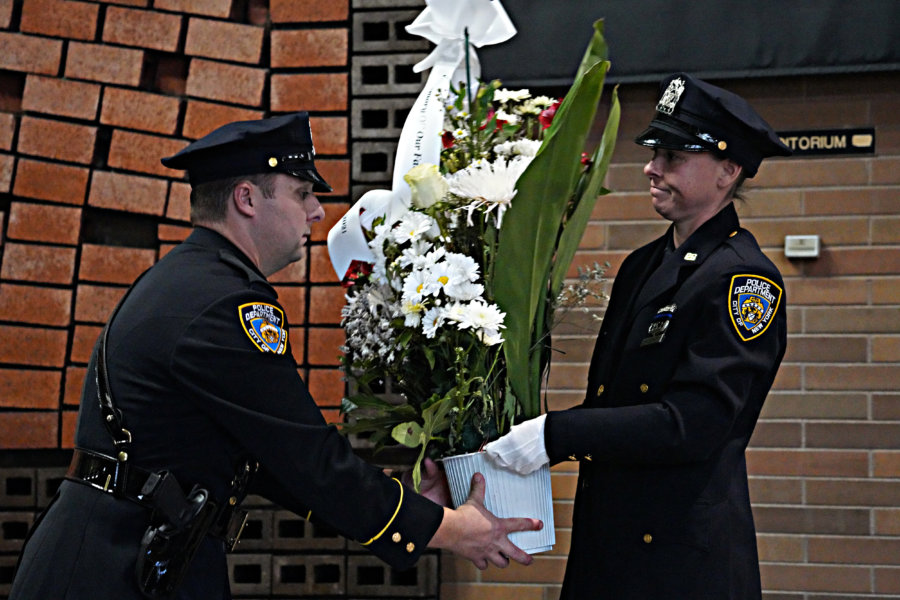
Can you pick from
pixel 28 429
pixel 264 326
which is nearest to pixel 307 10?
pixel 28 429

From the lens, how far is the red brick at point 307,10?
3355 mm

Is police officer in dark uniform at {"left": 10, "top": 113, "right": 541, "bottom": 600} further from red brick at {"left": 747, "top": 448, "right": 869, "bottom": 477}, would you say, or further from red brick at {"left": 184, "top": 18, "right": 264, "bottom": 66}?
red brick at {"left": 184, "top": 18, "right": 264, "bottom": 66}

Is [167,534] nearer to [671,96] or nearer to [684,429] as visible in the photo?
[684,429]

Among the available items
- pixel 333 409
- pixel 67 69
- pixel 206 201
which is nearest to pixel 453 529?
pixel 206 201

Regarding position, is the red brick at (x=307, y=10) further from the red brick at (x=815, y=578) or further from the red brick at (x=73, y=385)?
the red brick at (x=815, y=578)

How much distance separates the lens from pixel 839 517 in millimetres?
3029

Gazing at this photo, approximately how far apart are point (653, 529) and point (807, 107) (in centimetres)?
187

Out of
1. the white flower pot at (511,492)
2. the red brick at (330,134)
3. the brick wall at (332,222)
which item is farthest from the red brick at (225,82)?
the white flower pot at (511,492)

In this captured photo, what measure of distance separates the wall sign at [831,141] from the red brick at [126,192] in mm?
2194

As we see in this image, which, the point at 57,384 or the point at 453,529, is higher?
the point at 57,384

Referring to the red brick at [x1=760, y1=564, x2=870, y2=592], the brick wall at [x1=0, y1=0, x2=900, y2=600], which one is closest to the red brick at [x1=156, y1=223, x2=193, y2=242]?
the brick wall at [x1=0, y1=0, x2=900, y2=600]

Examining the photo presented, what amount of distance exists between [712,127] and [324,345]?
1.81 metres

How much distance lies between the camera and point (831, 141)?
3086mm

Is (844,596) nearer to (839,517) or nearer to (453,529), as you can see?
(839,517)
